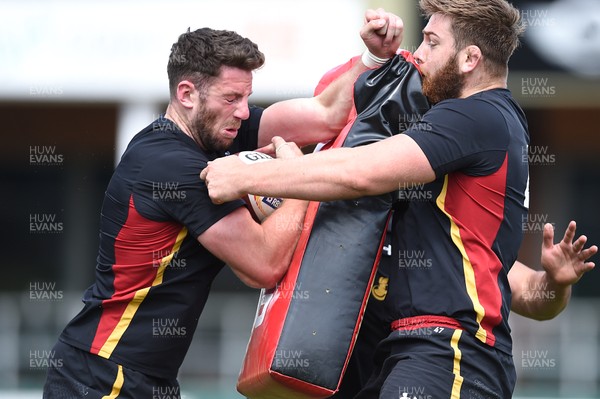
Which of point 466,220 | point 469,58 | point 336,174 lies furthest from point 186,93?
point 466,220

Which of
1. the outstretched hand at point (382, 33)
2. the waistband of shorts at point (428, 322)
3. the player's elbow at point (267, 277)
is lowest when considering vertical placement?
the waistband of shorts at point (428, 322)

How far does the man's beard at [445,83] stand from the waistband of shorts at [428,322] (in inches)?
38.2

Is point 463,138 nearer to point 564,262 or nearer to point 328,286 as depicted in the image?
point 328,286

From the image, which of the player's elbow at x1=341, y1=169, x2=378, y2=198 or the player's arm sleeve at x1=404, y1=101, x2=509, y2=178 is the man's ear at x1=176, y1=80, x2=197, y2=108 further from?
the player's arm sleeve at x1=404, y1=101, x2=509, y2=178

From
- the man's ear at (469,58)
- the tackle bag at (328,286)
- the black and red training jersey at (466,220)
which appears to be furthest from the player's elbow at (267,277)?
the man's ear at (469,58)

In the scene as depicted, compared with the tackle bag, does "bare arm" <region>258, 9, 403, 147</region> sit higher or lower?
higher

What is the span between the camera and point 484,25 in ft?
15.0

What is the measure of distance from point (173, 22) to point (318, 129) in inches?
242

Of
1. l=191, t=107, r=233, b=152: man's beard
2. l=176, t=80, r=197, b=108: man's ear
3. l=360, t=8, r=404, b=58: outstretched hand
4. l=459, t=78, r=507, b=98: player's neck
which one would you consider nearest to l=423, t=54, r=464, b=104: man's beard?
l=459, t=78, r=507, b=98: player's neck

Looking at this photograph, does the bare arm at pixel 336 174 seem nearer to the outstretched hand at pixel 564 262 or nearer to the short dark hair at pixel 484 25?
the short dark hair at pixel 484 25

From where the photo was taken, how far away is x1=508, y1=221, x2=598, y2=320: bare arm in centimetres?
499

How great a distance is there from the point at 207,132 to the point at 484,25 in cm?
132

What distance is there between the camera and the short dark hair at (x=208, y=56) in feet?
15.6

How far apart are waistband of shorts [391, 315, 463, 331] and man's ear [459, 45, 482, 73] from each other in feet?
3.52
